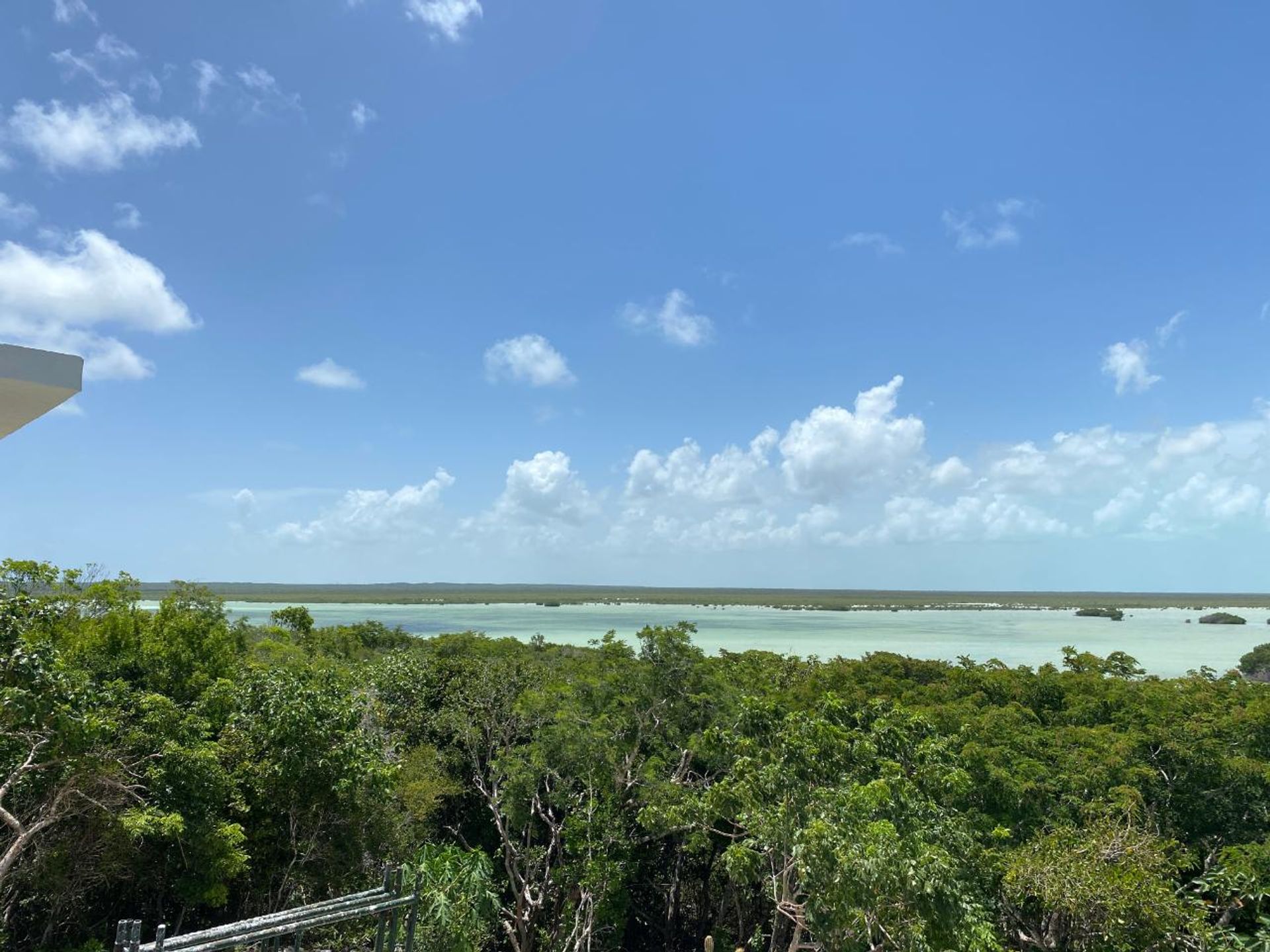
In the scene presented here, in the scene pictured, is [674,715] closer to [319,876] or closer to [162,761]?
[319,876]

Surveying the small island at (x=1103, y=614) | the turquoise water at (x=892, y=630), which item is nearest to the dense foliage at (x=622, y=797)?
the turquoise water at (x=892, y=630)

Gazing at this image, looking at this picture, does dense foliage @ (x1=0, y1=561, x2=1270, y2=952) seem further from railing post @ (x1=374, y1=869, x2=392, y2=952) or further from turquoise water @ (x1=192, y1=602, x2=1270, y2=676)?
turquoise water @ (x1=192, y1=602, x2=1270, y2=676)

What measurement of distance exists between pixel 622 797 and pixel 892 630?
175ft

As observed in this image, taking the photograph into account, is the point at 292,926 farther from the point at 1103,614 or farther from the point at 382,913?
the point at 1103,614

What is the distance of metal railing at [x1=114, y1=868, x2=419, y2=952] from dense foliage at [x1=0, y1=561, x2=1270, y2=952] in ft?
14.0

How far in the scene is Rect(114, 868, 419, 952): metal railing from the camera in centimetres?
357

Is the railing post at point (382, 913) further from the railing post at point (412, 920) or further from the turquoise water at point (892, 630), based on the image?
the turquoise water at point (892, 630)

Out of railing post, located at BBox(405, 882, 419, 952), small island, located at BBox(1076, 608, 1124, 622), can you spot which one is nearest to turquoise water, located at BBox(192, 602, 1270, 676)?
small island, located at BBox(1076, 608, 1124, 622)

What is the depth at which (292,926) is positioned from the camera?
4.08 metres

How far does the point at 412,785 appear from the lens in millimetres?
12734

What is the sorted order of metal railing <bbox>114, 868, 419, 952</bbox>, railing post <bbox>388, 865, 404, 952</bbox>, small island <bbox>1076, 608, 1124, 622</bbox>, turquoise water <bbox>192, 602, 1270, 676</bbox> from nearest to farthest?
metal railing <bbox>114, 868, 419, 952</bbox>, railing post <bbox>388, 865, 404, 952</bbox>, turquoise water <bbox>192, 602, 1270, 676</bbox>, small island <bbox>1076, 608, 1124, 622</bbox>

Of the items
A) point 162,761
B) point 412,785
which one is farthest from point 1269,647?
point 162,761

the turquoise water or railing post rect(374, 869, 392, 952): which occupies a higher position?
railing post rect(374, 869, 392, 952)

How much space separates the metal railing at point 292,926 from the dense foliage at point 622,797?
4.28 meters
